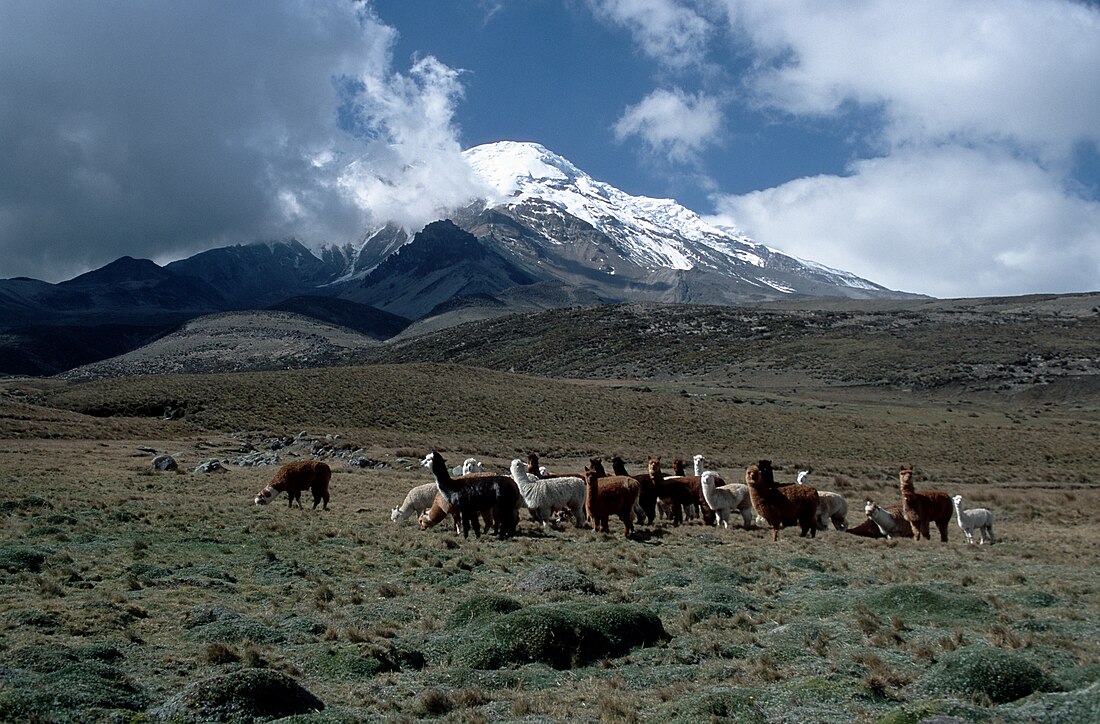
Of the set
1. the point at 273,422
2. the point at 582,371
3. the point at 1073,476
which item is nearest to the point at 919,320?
the point at 582,371

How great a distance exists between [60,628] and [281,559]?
5.49 m

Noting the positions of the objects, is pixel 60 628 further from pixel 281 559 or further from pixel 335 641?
pixel 281 559

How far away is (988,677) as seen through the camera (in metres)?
7.57

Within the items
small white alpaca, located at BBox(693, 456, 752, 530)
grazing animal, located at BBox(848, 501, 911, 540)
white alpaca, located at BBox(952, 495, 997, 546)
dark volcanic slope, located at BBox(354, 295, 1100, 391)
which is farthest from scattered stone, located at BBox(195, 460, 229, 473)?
dark volcanic slope, located at BBox(354, 295, 1100, 391)

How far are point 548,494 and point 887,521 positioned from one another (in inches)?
338

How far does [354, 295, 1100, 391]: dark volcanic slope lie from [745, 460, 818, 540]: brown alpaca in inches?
3250

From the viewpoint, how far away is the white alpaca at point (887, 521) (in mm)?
20531

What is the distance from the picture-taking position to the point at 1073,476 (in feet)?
151

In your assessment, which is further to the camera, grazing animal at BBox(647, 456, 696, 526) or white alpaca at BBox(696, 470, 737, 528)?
grazing animal at BBox(647, 456, 696, 526)

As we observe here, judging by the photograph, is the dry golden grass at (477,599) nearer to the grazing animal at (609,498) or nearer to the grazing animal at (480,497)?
the grazing animal at (480,497)

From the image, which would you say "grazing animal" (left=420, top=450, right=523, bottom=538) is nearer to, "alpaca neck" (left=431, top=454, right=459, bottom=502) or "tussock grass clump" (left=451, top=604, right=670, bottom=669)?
"alpaca neck" (left=431, top=454, right=459, bottom=502)

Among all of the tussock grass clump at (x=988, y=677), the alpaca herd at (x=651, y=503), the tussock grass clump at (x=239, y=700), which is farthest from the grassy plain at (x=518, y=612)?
the alpaca herd at (x=651, y=503)

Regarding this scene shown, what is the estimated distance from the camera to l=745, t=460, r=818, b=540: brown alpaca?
1920cm

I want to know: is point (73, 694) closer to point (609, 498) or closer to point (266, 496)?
point (609, 498)
